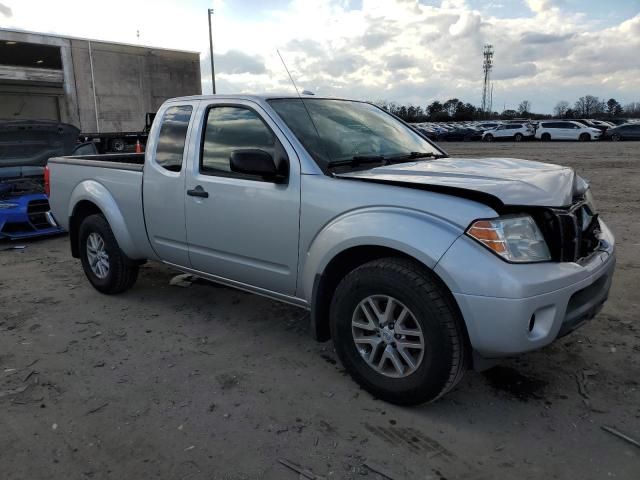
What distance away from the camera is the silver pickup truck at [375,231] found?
2.66 meters

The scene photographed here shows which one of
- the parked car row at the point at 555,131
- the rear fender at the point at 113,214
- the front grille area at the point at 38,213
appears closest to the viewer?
the rear fender at the point at 113,214

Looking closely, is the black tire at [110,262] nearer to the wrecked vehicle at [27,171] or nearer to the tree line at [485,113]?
the wrecked vehicle at [27,171]

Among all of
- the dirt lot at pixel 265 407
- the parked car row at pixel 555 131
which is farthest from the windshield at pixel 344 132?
the parked car row at pixel 555 131

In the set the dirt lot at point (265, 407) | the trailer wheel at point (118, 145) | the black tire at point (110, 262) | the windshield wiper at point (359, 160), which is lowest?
the dirt lot at point (265, 407)

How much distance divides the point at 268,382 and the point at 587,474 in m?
1.86

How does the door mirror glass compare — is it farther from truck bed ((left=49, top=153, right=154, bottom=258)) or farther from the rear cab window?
truck bed ((left=49, top=153, right=154, bottom=258))

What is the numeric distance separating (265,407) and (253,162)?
1.50m

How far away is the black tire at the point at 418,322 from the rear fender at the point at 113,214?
96.1 inches

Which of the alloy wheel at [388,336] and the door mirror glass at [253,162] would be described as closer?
the alloy wheel at [388,336]

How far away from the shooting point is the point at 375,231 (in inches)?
115

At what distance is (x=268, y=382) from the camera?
341 centimetres

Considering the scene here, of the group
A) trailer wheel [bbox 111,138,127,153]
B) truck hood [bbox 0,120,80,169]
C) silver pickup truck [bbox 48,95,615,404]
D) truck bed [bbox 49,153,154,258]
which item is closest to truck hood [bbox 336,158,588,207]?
silver pickup truck [bbox 48,95,615,404]

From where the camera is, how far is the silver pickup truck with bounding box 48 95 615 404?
105 inches

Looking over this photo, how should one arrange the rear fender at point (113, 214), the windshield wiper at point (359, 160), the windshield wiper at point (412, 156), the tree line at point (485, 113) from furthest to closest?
the tree line at point (485, 113)
the rear fender at point (113, 214)
the windshield wiper at point (412, 156)
the windshield wiper at point (359, 160)
